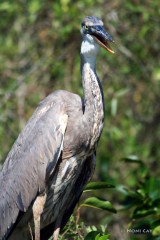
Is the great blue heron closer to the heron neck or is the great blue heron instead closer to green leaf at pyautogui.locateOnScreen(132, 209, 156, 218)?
the heron neck

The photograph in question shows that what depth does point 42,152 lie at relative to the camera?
4.46 metres

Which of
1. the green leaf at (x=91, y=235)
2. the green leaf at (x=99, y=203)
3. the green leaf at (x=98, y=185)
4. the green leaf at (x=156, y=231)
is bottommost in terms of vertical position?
the green leaf at (x=156, y=231)

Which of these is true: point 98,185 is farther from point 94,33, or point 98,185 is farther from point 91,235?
point 94,33

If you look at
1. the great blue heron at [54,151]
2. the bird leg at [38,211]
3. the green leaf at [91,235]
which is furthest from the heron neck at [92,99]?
the green leaf at [91,235]

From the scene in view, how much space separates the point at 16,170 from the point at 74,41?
2672mm

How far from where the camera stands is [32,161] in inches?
177

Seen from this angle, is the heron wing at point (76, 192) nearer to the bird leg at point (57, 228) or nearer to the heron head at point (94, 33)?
the bird leg at point (57, 228)

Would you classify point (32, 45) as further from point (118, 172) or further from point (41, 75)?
point (118, 172)

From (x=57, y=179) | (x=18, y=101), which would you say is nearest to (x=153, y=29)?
(x=18, y=101)

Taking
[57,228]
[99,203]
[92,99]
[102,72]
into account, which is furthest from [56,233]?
[102,72]

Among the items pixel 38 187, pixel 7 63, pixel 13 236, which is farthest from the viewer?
pixel 7 63

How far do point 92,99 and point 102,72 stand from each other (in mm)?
2437

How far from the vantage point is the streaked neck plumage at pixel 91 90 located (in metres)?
4.48

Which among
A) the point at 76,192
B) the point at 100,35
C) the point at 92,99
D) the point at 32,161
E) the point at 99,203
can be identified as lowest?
the point at 76,192
